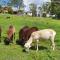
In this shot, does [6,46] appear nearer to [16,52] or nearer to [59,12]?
[16,52]

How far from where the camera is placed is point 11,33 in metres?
18.5

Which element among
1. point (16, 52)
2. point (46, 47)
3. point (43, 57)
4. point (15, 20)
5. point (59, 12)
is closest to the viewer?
point (43, 57)

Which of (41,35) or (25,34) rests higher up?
(41,35)

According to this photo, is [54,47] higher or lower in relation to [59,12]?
higher

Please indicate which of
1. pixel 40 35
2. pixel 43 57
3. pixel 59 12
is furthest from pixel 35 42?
pixel 59 12

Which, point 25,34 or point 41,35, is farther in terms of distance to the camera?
point 25,34

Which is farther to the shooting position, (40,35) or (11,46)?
(11,46)

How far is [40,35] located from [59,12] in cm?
3677

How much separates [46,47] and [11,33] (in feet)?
7.96

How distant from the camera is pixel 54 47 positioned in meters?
16.7

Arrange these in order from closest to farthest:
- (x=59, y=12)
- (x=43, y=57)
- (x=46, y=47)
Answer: (x=43, y=57) → (x=46, y=47) → (x=59, y=12)

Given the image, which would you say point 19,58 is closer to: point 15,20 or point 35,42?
point 35,42

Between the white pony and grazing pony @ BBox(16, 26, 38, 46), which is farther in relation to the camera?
grazing pony @ BBox(16, 26, 38, 46)

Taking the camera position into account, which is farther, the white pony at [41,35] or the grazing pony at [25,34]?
the grazing pony at [25,34]
